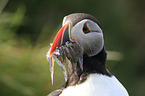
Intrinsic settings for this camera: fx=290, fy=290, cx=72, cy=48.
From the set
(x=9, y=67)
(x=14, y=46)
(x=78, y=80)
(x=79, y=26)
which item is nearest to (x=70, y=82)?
(x=78, y=80)

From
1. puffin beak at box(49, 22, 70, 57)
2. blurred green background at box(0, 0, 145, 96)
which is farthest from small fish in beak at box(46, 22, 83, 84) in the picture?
blurred green background at box(0, 0, 145, 96)

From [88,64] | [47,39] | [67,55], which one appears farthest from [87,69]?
[47,39]

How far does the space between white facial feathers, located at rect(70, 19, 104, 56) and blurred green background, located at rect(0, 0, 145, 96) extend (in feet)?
4.93

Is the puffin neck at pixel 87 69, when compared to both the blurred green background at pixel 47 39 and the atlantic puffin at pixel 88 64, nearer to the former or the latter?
the atlantic puffin at pixel 88 64

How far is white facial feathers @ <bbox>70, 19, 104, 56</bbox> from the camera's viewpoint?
1.50 metres

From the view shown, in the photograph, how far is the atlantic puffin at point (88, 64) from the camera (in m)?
1.50

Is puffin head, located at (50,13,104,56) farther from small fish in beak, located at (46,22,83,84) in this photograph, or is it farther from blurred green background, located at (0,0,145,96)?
blurred green background, located at (0,0,145,96)

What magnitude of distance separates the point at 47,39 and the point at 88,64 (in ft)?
6.34

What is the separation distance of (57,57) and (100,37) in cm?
29

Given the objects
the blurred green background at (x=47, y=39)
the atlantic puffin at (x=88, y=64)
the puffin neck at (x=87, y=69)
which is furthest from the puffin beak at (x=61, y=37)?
the blurred green background at (x=47, y=39)

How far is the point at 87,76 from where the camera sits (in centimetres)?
158

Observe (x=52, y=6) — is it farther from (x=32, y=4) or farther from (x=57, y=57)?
(x=57, y=57)

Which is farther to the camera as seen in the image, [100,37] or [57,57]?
[100,37]

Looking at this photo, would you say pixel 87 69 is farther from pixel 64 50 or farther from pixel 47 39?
pixel 47 39
